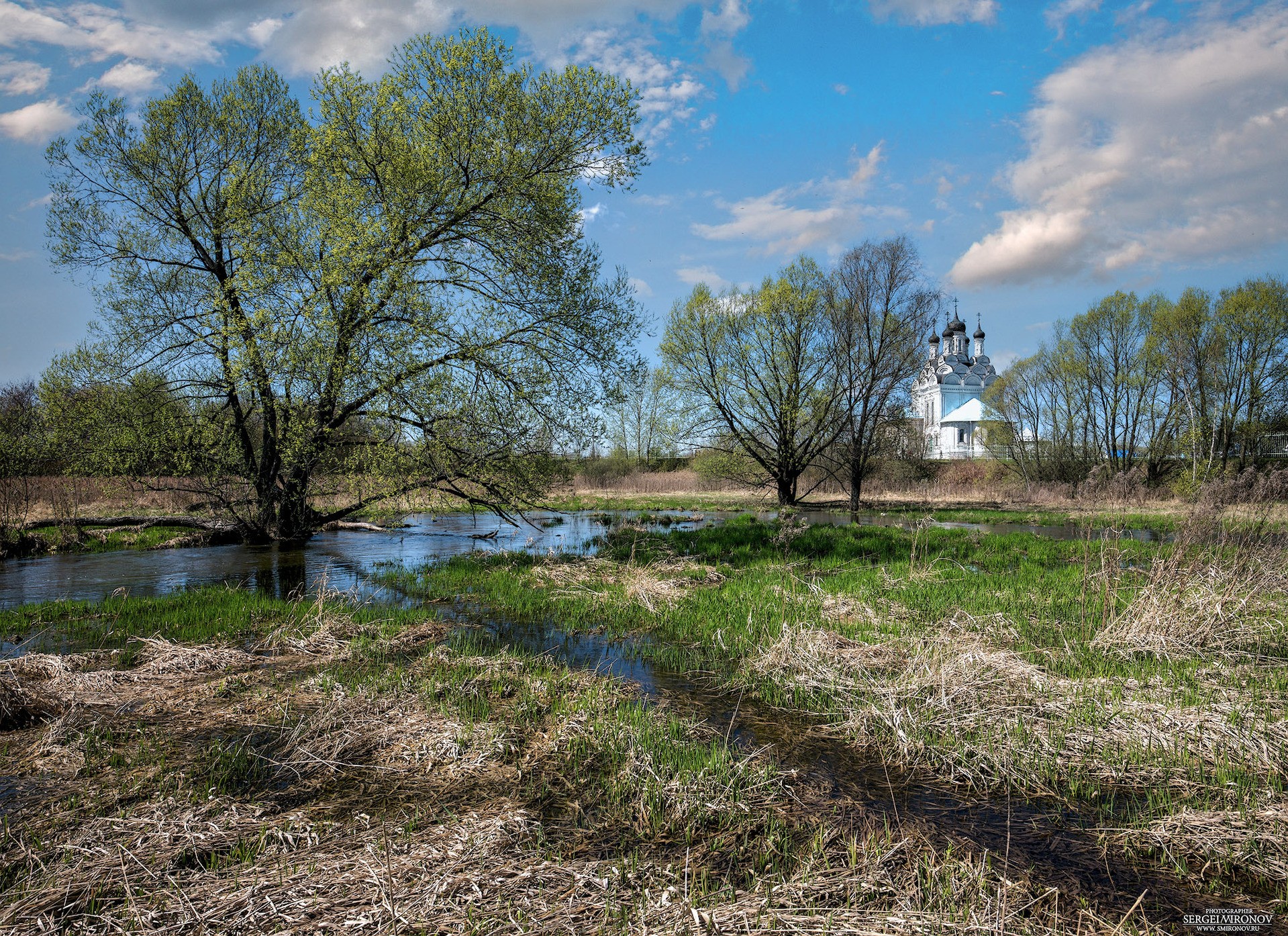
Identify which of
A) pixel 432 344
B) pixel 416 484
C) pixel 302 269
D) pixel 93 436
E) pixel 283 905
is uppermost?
pixel 302 269

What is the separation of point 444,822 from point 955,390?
95.6 metres

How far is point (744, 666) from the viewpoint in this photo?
21.3ft

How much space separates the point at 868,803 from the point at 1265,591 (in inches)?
278

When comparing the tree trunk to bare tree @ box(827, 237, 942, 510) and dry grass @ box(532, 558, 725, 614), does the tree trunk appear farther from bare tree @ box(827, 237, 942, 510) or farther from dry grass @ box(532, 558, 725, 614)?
dry grass @ box(532, 558, 725, 614)

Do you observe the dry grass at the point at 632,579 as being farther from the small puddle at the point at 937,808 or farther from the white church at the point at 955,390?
the white church at the point at 955,390

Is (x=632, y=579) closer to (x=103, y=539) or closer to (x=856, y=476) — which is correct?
(x=103, y=539)

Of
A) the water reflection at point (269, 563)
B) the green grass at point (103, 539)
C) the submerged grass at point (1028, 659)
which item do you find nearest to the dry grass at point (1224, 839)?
the submerged grass at point (1028, 659)

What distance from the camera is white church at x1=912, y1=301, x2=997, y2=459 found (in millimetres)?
78188

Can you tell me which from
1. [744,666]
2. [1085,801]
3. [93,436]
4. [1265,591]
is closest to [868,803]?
[1085,801]

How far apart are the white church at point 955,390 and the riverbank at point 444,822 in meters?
72.6

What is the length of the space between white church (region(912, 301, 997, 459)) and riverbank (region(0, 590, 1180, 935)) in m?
72.6

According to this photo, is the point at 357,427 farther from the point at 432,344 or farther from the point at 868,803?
the point at 868,803

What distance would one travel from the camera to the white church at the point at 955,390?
3078 inches

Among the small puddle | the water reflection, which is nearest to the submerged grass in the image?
the small puddle
